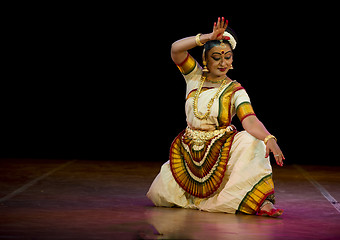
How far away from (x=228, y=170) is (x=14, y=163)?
325 cm

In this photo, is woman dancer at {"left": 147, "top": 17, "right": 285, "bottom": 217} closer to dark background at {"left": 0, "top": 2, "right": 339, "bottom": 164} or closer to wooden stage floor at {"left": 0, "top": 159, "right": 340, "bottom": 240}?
wooden stage floor at {"left": 0, "top": 159, "right": 340, "bottom": 240}

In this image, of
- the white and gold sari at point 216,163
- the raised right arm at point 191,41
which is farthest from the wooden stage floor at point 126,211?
the raised right arm at point 191,41

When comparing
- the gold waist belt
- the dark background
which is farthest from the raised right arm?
the dark background

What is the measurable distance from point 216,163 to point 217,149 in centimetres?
8

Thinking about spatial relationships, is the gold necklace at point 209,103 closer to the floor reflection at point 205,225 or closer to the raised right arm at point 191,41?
the raised right arm at point 191,41

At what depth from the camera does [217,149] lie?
4059 millimetres

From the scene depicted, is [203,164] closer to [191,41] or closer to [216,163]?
[216,163]

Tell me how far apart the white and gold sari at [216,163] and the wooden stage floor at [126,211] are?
11 centimetres

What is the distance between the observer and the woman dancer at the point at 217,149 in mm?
3900

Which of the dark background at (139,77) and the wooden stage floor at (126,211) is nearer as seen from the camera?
the wooden stage floor at (126,211)

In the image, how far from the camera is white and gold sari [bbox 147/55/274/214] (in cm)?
390

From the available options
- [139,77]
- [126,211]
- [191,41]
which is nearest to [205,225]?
[126,211]

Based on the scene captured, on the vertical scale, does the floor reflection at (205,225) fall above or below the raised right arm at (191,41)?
below

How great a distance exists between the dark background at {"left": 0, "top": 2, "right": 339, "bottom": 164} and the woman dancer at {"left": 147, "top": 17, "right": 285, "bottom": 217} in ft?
10.5
